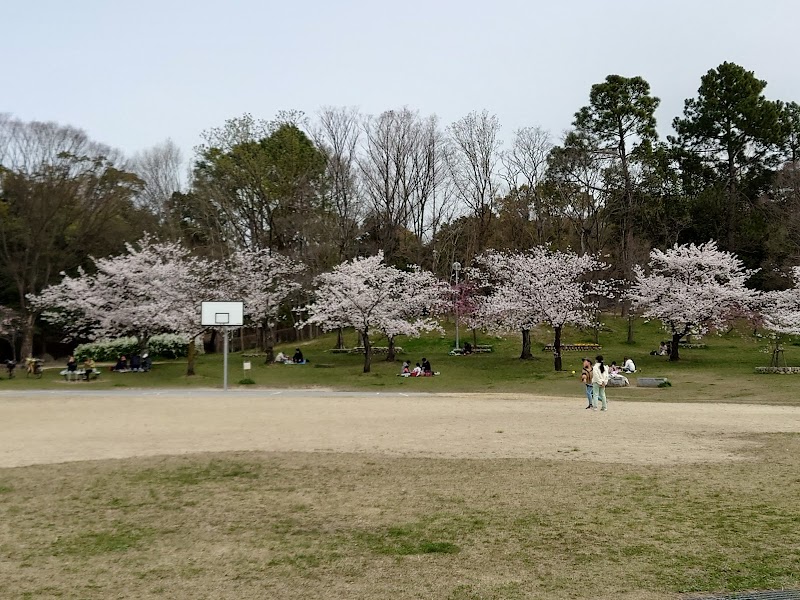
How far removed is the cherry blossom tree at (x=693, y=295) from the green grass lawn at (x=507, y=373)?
198 cm

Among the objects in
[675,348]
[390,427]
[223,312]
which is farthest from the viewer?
[675,348]

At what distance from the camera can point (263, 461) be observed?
11703mm

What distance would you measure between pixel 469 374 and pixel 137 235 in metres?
27.3

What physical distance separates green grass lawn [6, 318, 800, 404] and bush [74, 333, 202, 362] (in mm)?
2420

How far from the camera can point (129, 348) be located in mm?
44281

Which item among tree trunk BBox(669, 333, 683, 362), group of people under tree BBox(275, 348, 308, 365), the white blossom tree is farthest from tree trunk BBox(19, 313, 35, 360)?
the white blossom tree

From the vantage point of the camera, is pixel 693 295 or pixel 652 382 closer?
pixel 652 382

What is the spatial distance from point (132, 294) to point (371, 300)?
14.9 meters

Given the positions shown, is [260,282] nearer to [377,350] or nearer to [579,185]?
[377,350]

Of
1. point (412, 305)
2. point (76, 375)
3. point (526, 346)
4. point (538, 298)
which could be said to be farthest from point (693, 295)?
point (76, 375)

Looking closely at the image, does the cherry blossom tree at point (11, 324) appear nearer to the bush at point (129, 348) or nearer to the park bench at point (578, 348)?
the bush at point (129, 348)

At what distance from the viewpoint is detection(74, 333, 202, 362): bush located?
144ft

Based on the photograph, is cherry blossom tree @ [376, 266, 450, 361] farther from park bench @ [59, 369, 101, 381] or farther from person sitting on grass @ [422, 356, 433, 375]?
park bench @ [59, 369, 101, 381]

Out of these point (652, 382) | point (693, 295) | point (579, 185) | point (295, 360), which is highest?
point (579, 185)
